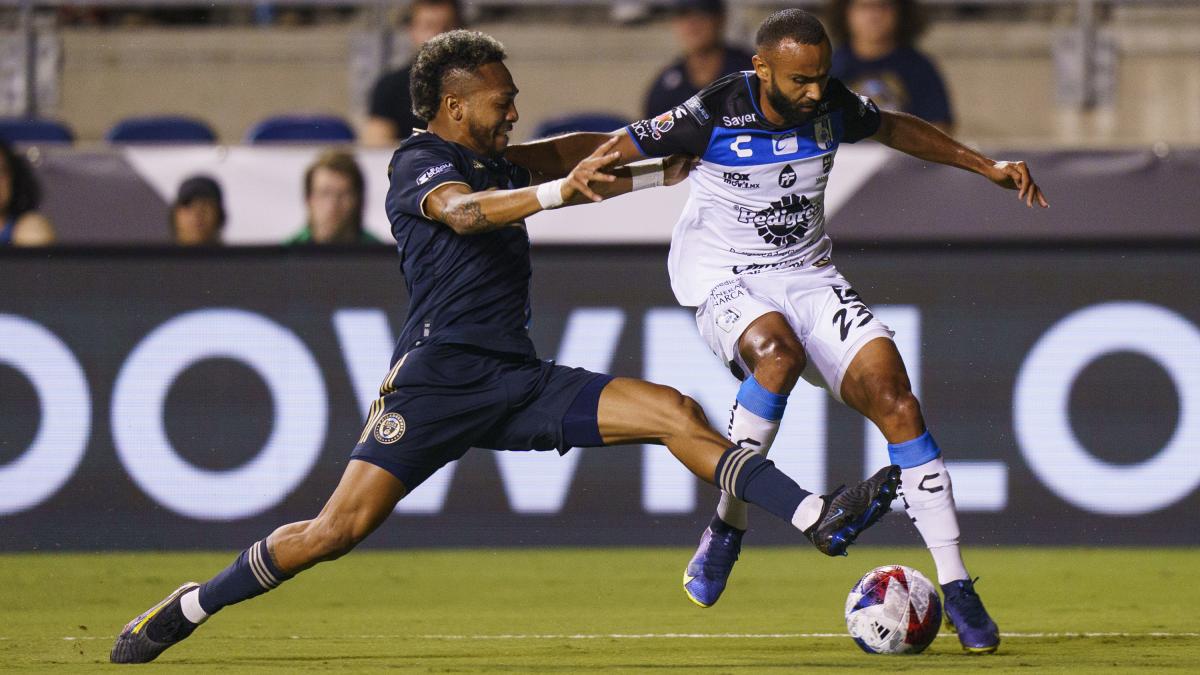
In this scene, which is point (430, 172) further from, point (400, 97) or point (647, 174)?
point (400, 97)

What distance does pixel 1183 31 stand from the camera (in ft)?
46.9

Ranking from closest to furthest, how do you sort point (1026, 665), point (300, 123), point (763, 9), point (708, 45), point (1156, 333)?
point (1026, 665), point (1156, 333), point (708, 45), point (300, 123), point (763, 9)

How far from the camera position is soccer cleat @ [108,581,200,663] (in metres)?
6.38

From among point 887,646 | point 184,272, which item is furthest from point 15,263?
point 887,646

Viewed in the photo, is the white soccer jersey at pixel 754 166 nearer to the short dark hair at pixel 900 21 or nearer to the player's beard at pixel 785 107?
the player's beard at pixel 785 107

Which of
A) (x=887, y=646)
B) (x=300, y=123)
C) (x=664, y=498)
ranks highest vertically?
→ (x=300, y=123)

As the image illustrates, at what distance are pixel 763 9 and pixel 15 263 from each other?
6535 mm

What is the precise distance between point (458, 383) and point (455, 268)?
0.40 m

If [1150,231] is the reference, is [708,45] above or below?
above

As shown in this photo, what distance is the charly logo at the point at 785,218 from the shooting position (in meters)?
6.86

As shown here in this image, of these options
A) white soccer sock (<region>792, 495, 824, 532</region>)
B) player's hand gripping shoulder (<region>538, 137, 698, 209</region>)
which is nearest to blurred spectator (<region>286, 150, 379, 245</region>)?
player's hand gripping shoulder (<region>538, 137, 698, 209</region>)

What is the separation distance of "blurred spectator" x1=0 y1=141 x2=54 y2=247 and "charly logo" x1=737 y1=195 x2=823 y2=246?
5.52m

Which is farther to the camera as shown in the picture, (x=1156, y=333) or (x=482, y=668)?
(x=1156, y=333)

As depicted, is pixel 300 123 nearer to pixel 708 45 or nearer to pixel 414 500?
pixel 708 45
